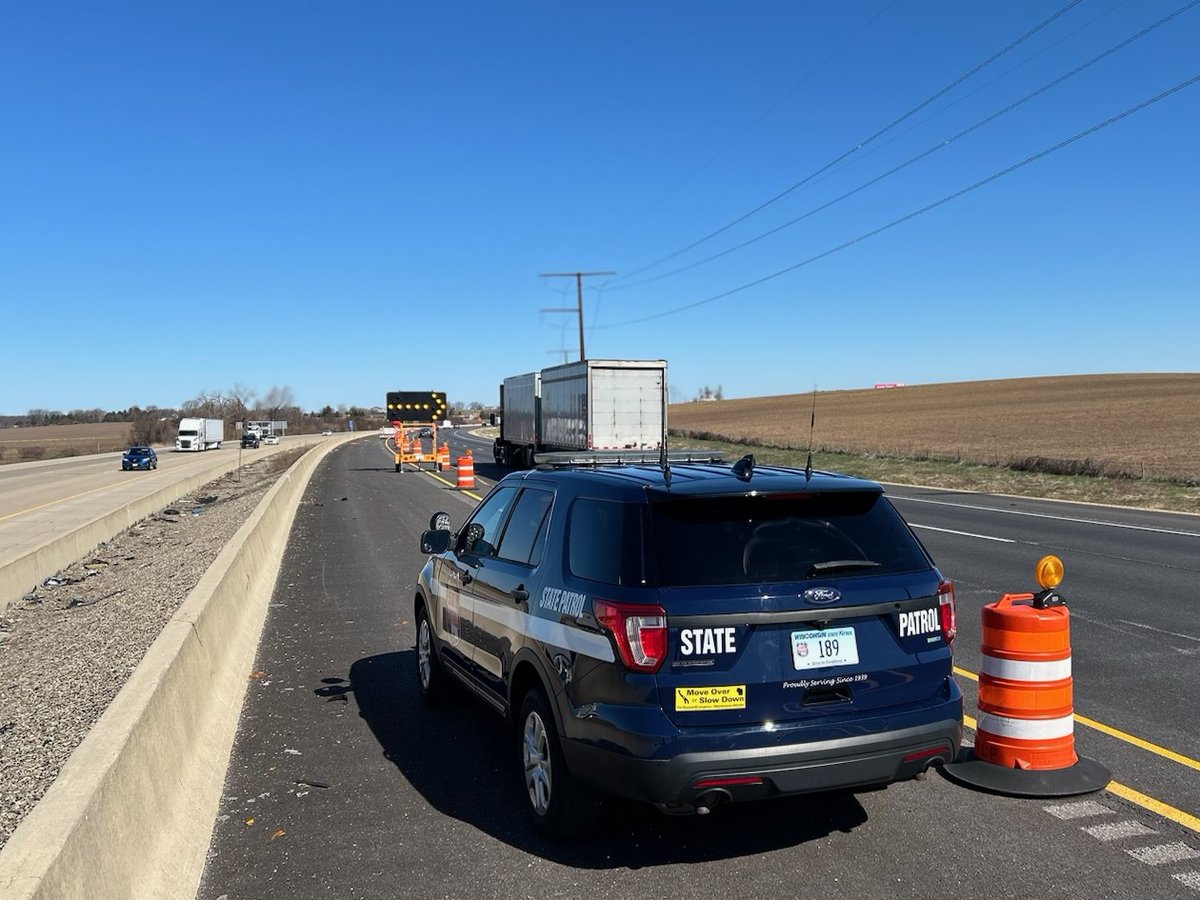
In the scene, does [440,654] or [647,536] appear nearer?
[647,536]

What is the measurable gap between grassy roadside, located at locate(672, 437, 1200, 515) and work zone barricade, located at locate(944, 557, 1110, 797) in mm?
14622

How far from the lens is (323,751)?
5.71 m

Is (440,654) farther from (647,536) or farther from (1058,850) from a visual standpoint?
(1058,850)

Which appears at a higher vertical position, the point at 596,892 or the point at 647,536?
the point at 647,536

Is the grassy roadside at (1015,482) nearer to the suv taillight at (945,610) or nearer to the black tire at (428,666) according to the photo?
the black tire at (428,666)

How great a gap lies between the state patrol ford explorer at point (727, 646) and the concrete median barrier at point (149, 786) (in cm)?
159

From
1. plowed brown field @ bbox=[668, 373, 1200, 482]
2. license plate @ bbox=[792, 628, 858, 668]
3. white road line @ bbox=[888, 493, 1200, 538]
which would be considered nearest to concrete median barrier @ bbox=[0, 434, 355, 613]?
license plate @ bbox=[792, 628, 858, 668]

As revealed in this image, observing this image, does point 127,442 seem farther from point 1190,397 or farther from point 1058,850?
point 1058,850

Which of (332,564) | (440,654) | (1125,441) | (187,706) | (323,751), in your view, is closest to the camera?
(187,706)

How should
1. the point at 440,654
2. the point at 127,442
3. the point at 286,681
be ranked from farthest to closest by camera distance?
the point at 127,442 < the point at 286,681 < the point at 440,654

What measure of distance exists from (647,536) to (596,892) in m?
1.45

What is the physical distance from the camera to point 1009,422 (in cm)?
6531

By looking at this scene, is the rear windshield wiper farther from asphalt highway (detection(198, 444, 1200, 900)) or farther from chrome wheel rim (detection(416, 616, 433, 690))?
chrome wheel rim (detection(416, 616, 433, 690))

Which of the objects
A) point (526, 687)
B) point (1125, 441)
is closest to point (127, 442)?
point (1125, 441)
